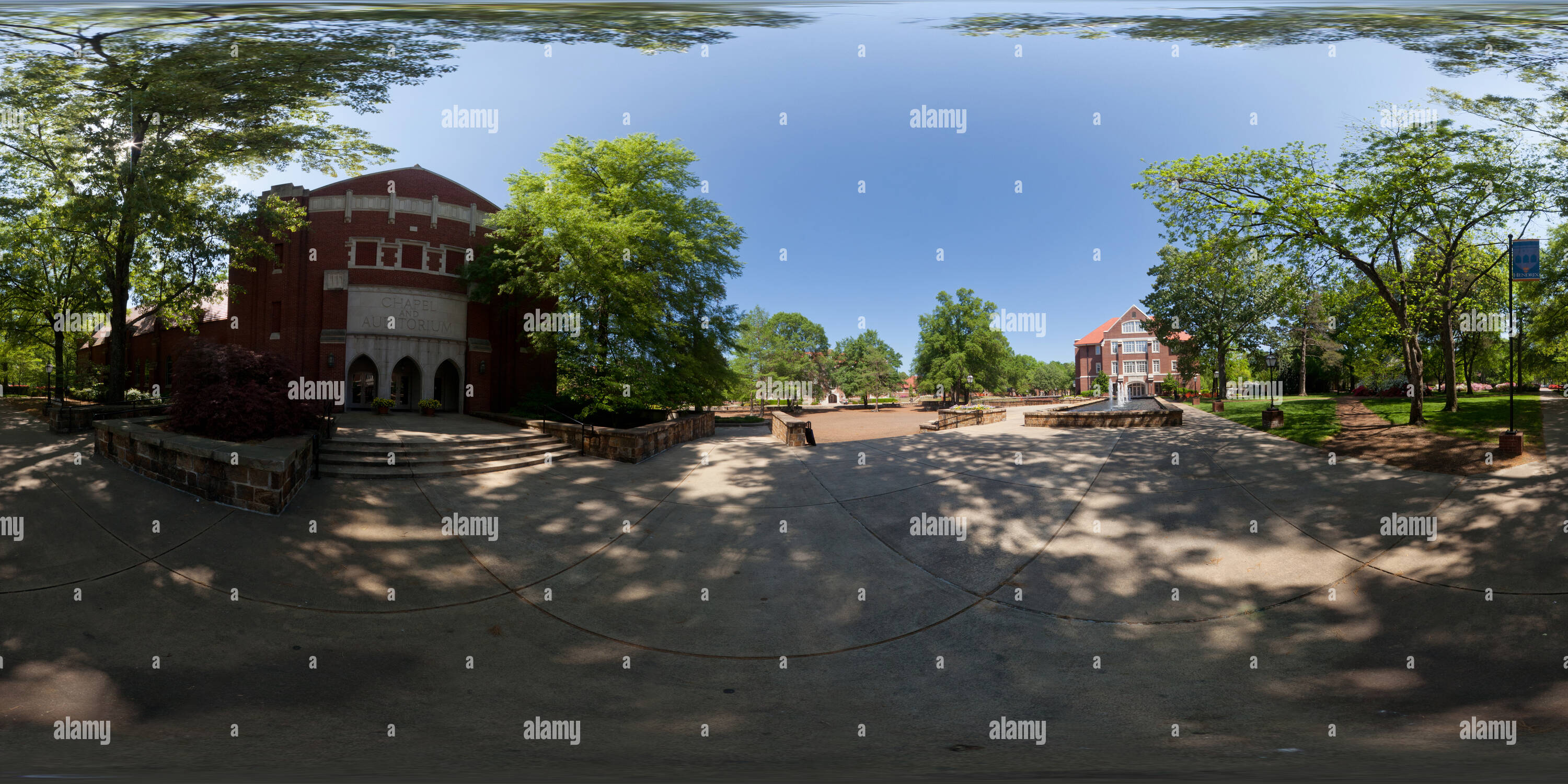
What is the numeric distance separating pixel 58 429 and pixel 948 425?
1744 cm

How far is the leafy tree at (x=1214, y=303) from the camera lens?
11.0 meters

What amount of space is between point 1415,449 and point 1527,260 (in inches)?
104

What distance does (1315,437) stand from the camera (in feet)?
27.2

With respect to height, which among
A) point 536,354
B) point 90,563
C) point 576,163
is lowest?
point 90,563

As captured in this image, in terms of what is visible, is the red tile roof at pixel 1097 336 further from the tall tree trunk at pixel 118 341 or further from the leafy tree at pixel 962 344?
the tall tree trunk at pixel 118 341

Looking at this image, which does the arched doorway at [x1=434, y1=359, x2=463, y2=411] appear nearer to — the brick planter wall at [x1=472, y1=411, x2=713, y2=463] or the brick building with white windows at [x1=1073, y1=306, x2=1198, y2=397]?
the brick planter wall at [x1=472, y1=411, x2=713, y2=463]

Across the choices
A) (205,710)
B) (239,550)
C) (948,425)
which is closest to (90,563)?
(239,550)

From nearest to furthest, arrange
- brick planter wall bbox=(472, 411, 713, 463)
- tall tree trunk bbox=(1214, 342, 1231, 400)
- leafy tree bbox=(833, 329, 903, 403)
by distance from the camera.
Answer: brick planter wall bbox=(472, 411, 713, 463) < tall tree trunk bbox=(1214, 342, 1231, 400) < leafy tree bbox=(833, 329, 903, 403)

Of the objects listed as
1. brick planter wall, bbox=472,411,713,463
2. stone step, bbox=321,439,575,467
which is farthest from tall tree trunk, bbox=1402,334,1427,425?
stone step, bbox=321,439,575,467

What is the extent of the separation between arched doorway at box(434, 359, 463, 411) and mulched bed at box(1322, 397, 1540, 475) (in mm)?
19350

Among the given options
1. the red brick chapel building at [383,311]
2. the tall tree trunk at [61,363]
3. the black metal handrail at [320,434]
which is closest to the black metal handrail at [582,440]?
the black metal handrail at [320,434]

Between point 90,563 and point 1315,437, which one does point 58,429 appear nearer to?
point 90,563

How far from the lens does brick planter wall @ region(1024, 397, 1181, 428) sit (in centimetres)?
1134

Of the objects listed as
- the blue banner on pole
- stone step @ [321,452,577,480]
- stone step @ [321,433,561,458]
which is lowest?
stone step @ [321,452,577,480]
